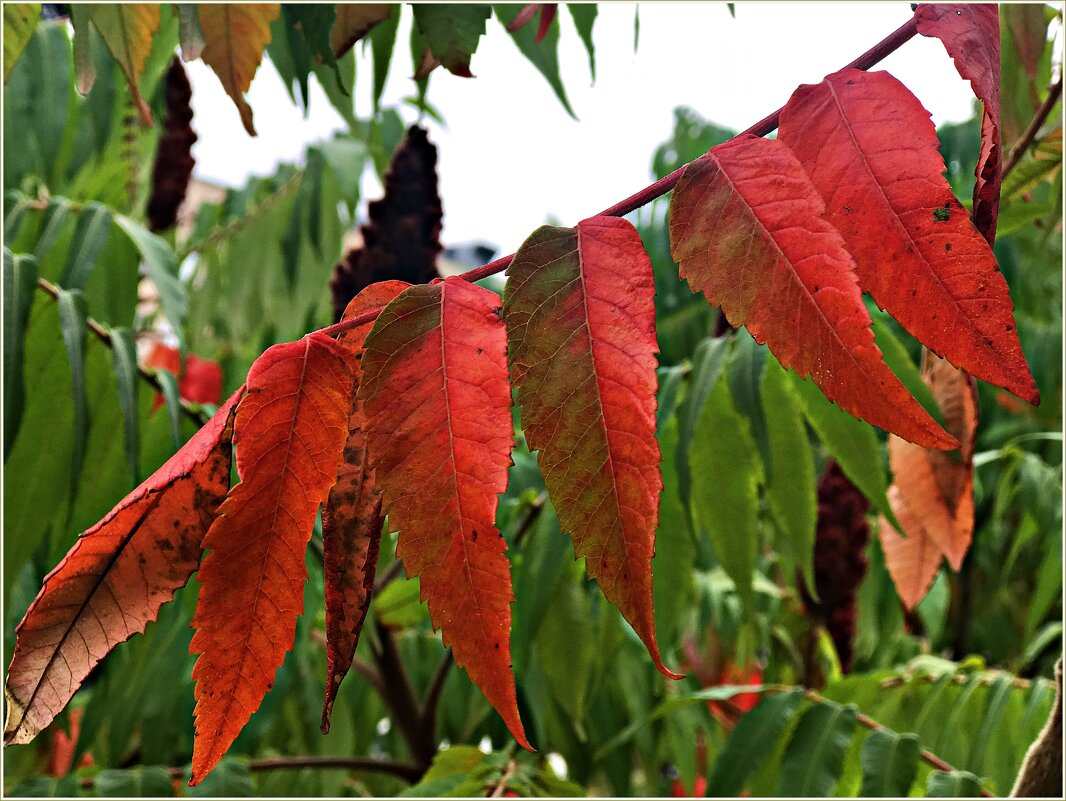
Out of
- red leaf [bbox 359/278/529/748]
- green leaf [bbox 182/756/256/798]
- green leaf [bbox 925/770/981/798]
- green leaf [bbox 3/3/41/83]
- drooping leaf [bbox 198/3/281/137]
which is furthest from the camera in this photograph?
green leaf [bbox 182/756/256/798]

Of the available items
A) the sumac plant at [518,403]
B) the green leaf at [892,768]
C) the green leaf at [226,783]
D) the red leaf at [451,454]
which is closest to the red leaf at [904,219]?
the sumac plant at [518,403]

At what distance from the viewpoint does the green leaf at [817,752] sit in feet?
2.69

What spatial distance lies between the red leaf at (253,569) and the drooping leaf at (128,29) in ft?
1.03

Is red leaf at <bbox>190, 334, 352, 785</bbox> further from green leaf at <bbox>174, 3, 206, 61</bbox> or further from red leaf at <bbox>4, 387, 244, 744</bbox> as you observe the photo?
green leaf at <bbox>174, 3, 206, 61</bbox>

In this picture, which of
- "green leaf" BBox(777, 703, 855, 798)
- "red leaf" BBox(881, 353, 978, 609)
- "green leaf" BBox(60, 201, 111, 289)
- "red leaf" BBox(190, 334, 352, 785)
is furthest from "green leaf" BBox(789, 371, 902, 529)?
"green leaf" BBox(60, 201, 111, 289)

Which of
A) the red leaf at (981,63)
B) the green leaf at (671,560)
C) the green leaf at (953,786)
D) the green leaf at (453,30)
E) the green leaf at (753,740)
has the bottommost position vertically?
the green leaf at (953,786)

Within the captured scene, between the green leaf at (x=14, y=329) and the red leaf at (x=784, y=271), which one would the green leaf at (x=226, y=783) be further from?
the red leaf at (x=784, y=271)

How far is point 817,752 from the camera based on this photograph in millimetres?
833

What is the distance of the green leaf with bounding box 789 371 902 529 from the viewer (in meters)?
0.69

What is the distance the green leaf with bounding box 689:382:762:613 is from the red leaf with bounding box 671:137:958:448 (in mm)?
465

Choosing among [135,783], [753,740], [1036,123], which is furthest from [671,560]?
[135,783]

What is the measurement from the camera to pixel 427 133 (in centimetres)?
93

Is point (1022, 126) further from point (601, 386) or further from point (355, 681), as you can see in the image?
point (355, 681)

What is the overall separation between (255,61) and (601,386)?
311mm
